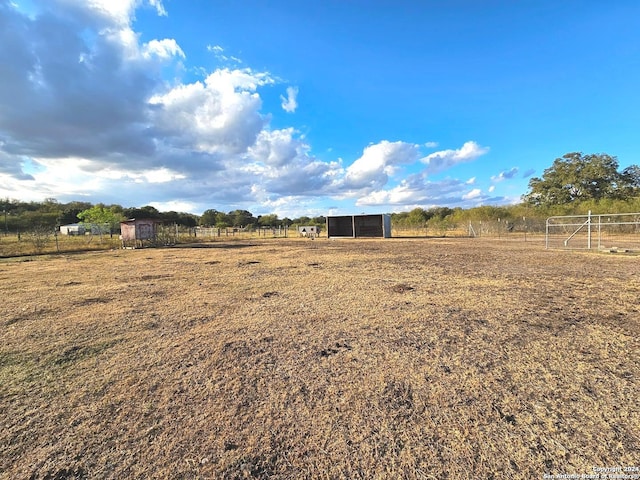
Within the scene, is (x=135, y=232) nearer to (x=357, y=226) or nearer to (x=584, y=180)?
(x=357, y=226)

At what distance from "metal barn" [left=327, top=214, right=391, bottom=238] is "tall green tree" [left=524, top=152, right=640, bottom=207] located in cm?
2618

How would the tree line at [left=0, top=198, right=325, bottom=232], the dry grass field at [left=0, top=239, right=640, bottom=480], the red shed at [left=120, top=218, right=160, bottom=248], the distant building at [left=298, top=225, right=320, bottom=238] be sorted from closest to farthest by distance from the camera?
the dry grass field at [left=0, top=239, right=640, bottom=480] → the red shed at [left=120, top=218, right=160, bottom=248] → the distant building at [left=298, top=225, right=320, bottom=238] → the tree line at [left=0, top=198, right=325, bottom=232]

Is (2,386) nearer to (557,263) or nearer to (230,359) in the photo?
(230,359)

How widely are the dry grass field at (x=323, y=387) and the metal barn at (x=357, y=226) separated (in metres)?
27.2

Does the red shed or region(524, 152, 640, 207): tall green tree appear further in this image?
region(524, 152, 640, 207): tall green tree

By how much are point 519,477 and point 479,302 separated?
4117 mm

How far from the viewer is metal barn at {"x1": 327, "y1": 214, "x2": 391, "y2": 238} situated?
33.0 m

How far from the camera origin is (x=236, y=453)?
6.52ft

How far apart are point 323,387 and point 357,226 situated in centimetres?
3218

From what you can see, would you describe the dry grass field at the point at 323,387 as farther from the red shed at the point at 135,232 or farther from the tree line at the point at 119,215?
the tree line at the point at 119,215

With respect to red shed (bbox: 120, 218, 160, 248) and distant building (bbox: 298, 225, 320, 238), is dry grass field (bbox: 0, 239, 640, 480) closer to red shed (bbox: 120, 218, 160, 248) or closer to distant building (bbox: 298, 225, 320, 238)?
red shed (bbox: 120, 218, 160, 248)

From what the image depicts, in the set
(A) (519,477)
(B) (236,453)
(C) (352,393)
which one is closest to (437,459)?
(A) (519,477)

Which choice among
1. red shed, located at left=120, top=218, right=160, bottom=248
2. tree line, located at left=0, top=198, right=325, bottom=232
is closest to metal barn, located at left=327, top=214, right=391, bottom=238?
red shed, located at left=120, top=218, right=160, bottom=248

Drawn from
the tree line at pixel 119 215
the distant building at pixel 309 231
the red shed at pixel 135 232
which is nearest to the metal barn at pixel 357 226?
the distant building at pixel 309 231
